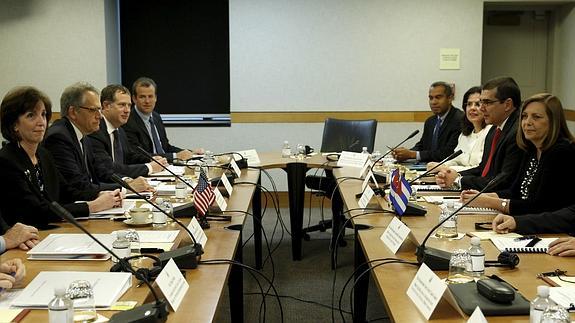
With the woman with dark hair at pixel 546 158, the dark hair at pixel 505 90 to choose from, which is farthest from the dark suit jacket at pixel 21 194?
the dark hair at pixel 505 90

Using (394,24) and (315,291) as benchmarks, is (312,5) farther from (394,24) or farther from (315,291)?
(315,291)

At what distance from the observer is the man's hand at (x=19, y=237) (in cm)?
243

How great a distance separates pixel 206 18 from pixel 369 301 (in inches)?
153

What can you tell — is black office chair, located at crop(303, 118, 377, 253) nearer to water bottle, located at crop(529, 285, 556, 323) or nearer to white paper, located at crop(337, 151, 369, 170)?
white paper, located at crop(337, 151, 369, 170)

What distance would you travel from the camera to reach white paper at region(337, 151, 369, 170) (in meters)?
5.05

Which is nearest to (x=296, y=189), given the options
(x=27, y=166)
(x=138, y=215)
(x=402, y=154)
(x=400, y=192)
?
(x=402, y=154)

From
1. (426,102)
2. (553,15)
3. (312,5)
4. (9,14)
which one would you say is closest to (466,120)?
(426,102)

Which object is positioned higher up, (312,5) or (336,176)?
(312,5)

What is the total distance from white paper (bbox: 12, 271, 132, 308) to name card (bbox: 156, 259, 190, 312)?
0.15m

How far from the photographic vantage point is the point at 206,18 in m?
7.00

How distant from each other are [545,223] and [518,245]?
0.26 metres

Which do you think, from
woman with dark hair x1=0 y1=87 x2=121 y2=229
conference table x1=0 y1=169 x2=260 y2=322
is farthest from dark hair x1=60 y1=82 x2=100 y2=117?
conference table x1=0 y1=169 x2=260 y2=322

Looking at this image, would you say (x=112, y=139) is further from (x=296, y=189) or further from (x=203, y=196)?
(x=203, y=196)

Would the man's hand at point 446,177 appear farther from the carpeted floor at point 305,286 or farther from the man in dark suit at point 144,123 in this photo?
the man in dark suit at point 144,123
